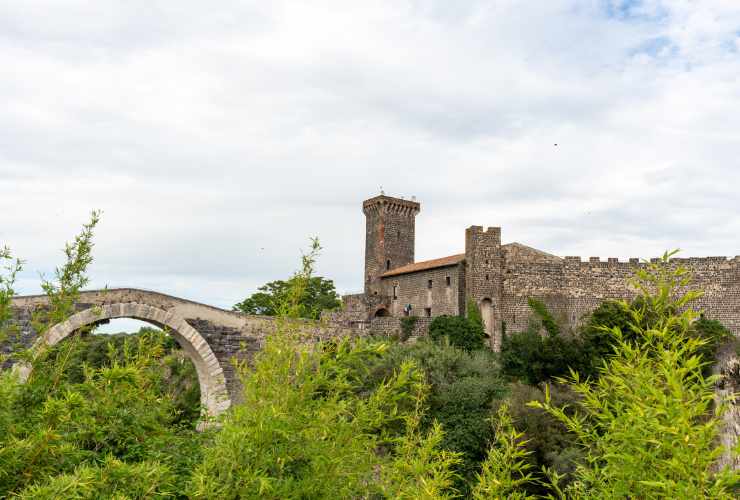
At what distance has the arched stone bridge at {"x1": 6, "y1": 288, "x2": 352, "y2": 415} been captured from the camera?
1820 centimetres

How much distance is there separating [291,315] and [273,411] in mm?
1243

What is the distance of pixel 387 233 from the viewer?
4216 centimetres

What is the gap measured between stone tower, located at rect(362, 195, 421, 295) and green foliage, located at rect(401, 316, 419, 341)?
10638mm

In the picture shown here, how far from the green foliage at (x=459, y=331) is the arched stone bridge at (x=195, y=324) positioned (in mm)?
9311

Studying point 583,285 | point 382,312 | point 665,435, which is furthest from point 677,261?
point 665,435

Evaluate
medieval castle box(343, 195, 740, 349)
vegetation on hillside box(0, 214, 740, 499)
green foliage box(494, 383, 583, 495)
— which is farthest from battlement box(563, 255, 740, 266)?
vegetation on hillside box(0, 214, 740, 499)

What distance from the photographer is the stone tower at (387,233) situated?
135 feet

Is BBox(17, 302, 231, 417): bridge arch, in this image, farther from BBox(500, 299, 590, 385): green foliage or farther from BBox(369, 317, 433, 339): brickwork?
BBox(500, 299, 590, 385): green foliage

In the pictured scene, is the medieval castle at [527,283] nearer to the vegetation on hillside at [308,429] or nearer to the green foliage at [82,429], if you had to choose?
the vegetation on hillside at [308,429]

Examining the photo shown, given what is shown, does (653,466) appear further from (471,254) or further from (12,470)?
(471,254)

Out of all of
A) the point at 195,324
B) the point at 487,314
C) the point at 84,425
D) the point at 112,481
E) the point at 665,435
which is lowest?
the point at 112,481

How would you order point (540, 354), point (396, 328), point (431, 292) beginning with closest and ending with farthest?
point (540, 354) → point (396, 328) → point (431, 292)

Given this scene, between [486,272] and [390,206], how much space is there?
558 inches

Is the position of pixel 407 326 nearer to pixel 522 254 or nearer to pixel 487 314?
pixel 487 314
